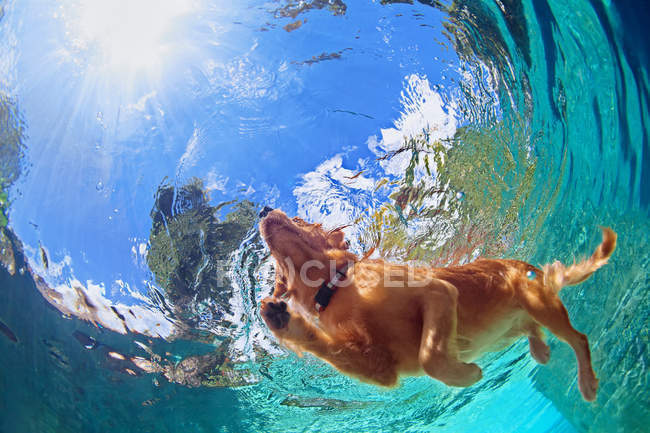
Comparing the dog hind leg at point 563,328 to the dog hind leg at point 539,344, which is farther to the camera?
the dog hind leg at point 539,344

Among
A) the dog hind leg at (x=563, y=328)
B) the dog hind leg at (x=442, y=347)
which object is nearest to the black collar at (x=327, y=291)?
the dog hind leg at (x=442, y=347)

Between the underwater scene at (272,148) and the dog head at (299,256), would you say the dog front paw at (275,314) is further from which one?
the underwater scene at (272,148)

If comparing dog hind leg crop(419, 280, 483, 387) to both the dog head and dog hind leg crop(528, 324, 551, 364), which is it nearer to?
the dog head

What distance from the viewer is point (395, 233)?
4648mm

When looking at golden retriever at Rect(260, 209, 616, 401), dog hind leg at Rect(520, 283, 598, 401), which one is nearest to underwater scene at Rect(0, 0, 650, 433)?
golden retriever at Rect(260, 209, 616, 401)

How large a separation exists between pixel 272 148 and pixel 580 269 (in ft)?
10.8

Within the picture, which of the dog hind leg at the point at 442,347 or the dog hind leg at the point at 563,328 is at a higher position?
the dog hind leg at the point at 442,347

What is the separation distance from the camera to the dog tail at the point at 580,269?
290cm

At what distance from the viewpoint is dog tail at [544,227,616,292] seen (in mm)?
2902

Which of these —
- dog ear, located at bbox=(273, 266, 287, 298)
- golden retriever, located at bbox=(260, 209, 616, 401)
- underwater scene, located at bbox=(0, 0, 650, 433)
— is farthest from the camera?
underwater scene, located at bbox=(0, 0, 650, 433)

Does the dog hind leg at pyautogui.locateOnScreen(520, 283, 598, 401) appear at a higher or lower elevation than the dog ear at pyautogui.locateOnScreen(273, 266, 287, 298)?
lower

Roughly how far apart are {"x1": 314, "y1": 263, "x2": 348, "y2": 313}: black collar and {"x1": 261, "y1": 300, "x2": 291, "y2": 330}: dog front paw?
238mm

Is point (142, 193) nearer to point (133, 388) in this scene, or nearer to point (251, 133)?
point (251, 133)

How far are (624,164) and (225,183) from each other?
550 centimetres
